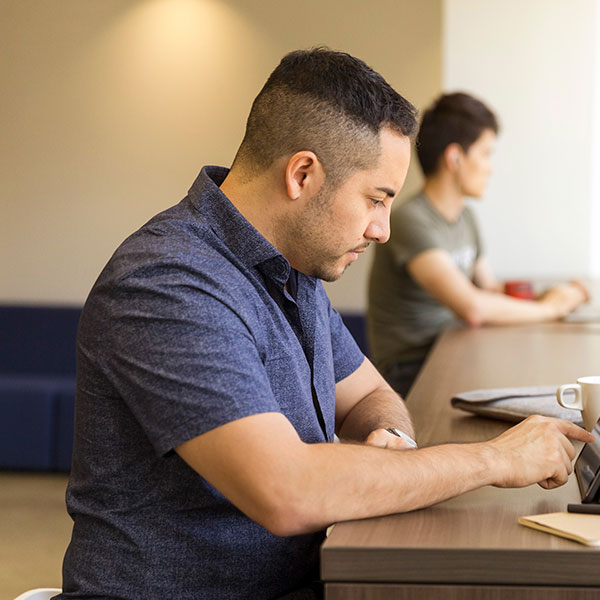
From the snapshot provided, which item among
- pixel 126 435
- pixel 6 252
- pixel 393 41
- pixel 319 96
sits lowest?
pixel 6 252

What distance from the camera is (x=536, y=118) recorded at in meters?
3.82

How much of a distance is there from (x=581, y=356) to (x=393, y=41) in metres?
2.94

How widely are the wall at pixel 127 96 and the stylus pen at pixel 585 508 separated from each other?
388 centimetres

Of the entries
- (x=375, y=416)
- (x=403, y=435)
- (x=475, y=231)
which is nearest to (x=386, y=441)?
(x=403, y=435)

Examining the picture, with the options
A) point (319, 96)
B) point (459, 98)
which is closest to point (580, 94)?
point (459, 98)

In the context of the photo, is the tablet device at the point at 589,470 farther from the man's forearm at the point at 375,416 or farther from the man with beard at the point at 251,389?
the man's forearm at the point at 375,416

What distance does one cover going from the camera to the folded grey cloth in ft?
4.93

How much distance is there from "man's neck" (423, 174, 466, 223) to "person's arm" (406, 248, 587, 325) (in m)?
0.25

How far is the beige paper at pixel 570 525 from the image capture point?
92 cm

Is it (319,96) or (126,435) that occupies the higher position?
(319,96)

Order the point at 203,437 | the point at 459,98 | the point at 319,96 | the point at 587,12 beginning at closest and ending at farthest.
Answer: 1. the point at 203,437
2. the point at 319,96
3. the point at 459,98
4. the point at 587,12

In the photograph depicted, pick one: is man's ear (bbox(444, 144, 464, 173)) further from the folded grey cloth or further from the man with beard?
the man with beard

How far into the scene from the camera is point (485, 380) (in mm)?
1968

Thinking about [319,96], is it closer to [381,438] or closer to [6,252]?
[381,438]
